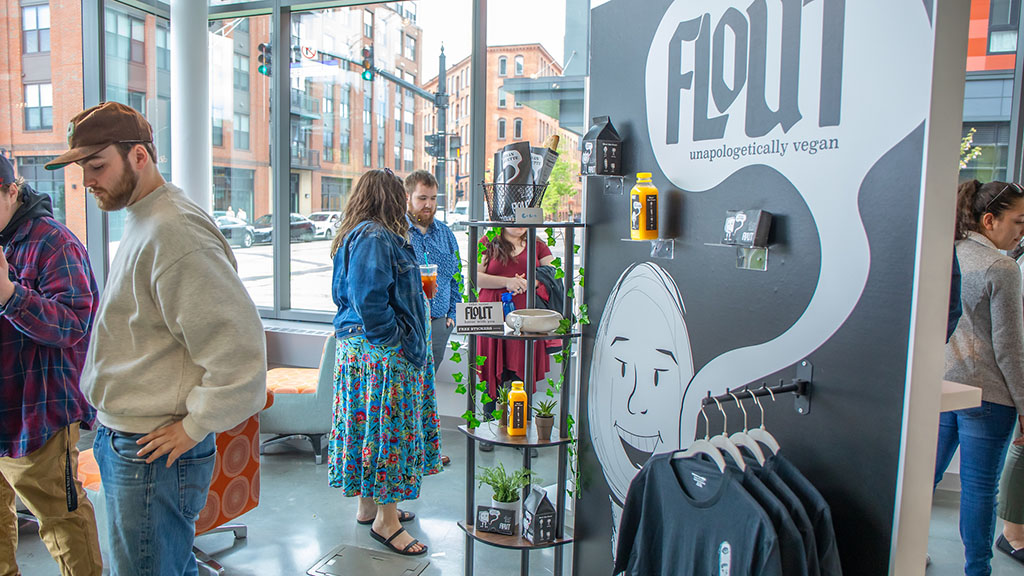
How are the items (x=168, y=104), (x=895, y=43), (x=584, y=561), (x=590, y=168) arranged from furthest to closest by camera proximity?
(x=168, y=104)
(x=584, y=561)
(x=590, y=168)
(x=895, y=43)

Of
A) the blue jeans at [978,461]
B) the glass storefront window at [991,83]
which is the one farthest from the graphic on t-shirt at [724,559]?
the glass storefront window at [991,83]

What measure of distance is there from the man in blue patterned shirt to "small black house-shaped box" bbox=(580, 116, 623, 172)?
1.32m

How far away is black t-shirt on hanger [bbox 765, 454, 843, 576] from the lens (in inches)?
55.2

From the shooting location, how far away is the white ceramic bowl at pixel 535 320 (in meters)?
2.24

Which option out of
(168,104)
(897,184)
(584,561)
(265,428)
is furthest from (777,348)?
(168,104)

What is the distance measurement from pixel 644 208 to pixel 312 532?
7.18 feet

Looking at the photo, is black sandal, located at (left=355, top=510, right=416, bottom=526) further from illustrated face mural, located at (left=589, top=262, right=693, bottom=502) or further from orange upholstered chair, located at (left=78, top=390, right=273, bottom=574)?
illustrated face mural, located at (left=589, top=262, right=693, bottom=502)

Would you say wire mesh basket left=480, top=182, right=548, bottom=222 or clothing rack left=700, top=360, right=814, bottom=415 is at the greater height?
wire mesh basket left=480, top=182, right=548, bottom=222

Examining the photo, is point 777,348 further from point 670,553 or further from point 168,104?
point 168,104

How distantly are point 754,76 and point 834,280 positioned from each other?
1.80 feet

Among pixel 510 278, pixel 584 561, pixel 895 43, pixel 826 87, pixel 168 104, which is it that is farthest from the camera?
pixel 168 104

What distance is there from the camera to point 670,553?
1609 mm

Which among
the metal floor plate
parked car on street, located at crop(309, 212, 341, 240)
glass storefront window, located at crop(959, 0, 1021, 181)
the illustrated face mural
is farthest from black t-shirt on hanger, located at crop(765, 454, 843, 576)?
parked car on street, located at crop(309, 212, 341, 240)

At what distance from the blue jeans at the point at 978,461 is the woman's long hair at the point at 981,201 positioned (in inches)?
25.6
